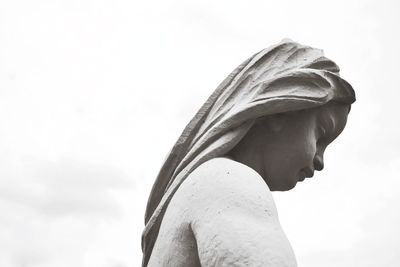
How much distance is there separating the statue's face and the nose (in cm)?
18

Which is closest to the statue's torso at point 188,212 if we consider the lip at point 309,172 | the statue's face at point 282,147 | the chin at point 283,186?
the statue's face at point 282,147

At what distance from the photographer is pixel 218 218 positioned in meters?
2.85

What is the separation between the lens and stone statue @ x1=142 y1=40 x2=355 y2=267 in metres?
2.80

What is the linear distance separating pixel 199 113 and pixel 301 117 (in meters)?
0.57

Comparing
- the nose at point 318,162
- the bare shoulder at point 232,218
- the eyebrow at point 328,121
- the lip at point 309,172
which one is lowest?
the bare shoulder at point 232,218

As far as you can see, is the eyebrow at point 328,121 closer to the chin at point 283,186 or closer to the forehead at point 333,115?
the forehead at point 333,115

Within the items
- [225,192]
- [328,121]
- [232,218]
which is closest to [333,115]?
[328,121]

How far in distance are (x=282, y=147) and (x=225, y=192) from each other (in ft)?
2.79

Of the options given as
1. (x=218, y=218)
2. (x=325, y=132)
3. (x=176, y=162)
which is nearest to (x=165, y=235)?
(x=218, y=218)

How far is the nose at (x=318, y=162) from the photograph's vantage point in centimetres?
406

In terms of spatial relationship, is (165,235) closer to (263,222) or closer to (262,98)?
(263,222)

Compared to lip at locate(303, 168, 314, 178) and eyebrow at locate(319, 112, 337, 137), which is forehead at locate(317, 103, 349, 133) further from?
lip at locate(303, 168, 314, 178)

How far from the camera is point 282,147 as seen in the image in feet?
12.2

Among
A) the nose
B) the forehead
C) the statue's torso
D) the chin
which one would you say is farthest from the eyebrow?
the statue's torso
